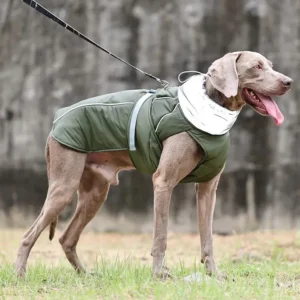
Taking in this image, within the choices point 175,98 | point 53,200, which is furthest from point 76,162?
point 175,98

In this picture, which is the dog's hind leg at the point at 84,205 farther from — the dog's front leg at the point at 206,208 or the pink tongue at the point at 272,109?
the pink tongue at the point at 272,109

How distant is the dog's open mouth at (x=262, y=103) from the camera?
196 inches

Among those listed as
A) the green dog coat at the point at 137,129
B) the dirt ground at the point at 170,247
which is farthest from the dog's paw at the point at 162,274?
the dirt ground at the point at 170,247

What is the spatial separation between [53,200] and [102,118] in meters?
0.86

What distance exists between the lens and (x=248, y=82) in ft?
16.8

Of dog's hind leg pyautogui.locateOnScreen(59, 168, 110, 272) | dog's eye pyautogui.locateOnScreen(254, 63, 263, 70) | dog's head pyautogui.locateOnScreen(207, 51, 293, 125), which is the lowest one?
dog's hind leg pyautogui.locateOnScreen(59, 168, 110, 272)

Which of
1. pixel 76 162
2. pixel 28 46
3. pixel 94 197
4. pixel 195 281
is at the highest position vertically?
pixel 28 46

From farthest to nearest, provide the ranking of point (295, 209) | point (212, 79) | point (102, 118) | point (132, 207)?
1. point (132, 207)
2. point (295, 209)
3. point (102, 118)
4. point (212, 79)

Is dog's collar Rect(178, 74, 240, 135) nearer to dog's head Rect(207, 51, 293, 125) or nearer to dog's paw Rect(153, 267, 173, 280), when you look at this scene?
dog's head Rect(207, 51, 293, 125)

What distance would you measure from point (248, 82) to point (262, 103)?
216 millimetres

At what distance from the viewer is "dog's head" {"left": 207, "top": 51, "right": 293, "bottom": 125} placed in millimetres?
4988

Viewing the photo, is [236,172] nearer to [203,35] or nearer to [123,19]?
[203,35]

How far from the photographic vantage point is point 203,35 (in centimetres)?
993

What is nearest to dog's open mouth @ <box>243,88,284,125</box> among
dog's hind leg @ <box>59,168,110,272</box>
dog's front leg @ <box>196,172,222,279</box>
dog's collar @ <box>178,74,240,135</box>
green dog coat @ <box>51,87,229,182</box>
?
dog's collar @ <box>178,74,240,135</box>
